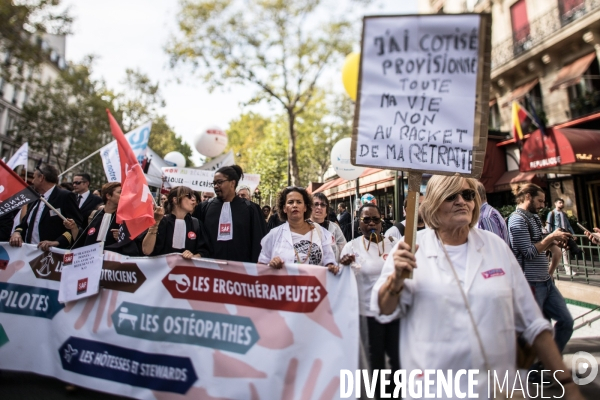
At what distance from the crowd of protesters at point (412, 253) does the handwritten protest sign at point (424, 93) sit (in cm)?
19

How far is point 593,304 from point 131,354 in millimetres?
6295

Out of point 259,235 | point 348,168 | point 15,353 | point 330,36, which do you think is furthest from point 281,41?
point 15,353

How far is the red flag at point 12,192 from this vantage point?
379 centimetres

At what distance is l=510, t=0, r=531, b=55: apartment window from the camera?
15133 mm

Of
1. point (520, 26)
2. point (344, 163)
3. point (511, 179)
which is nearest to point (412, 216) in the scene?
point (344, 163)

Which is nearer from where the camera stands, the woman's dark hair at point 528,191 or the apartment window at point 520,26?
the woman's dark hair at point 528,191

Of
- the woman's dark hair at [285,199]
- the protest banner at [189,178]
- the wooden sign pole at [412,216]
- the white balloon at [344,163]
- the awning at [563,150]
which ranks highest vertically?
the awning at [563,150]

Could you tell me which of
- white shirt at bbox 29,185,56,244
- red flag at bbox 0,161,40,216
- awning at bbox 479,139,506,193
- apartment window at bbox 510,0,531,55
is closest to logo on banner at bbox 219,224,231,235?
red flag at bbox 0,161,40,216

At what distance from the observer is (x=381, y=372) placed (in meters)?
2.71

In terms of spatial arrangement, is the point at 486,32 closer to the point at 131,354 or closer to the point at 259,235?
the point at 259,235

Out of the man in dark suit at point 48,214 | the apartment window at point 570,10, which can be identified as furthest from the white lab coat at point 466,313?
the apartment window at point 570,10

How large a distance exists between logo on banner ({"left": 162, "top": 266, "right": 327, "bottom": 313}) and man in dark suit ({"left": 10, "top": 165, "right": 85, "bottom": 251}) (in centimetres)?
222

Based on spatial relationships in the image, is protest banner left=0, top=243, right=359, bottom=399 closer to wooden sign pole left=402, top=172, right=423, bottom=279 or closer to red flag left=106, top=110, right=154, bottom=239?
red flag left=106, top=110, right=154, bottom=239

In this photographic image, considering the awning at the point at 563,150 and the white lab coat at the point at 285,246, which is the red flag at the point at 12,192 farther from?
the awning at the point at 563,150
